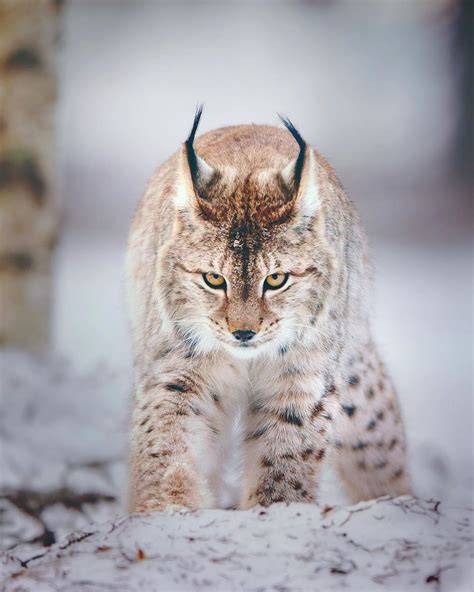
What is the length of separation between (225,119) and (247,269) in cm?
91

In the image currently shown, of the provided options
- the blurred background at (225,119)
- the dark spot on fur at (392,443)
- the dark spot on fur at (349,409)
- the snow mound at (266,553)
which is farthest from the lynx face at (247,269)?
the dark spot on fur at (392,443)

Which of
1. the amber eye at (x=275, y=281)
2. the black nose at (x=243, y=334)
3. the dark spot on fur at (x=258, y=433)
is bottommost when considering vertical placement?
the dark spot on fur at (x=258, y=433)

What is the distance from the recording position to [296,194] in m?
2.34

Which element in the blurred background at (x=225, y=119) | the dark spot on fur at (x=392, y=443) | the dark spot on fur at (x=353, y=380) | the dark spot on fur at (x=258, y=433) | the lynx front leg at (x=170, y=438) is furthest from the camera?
the blurred background at (x=225, y=119)

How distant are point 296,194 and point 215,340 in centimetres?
43

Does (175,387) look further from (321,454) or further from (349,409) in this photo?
(349,409)

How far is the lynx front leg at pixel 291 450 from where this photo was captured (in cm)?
254

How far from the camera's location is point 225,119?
304 centimetres

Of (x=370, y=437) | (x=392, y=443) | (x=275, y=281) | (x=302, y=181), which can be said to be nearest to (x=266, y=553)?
(x=275, y=281)

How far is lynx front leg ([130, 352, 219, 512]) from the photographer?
2.48 meters

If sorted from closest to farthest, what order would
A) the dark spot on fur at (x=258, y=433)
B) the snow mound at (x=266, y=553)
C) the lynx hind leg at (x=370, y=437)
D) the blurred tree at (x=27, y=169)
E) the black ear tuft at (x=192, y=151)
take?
the snow mound at (x=266, y=553) → the black ear tuft at (x=192, y=151) → the dark spot on fur at (x=258, y=433) → the lynx hind leg at (x=370, y=437) → the blurred tree at (x=27, y=169)

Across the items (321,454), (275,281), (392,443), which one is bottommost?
(392,443)

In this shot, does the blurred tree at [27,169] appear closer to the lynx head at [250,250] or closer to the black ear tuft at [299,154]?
the lynx head at [250,250]

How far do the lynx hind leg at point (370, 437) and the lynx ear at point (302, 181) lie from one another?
2.24 feet
